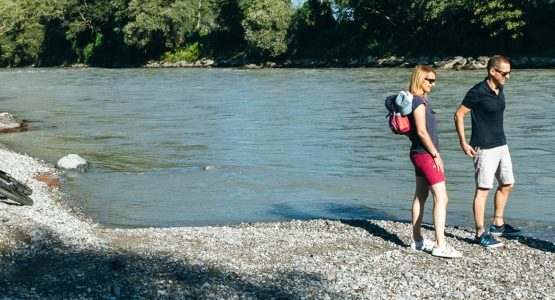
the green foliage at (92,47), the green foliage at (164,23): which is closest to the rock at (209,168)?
the green foliage at (164,23)

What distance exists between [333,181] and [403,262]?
728cm

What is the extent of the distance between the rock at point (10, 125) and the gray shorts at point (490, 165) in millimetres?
19718

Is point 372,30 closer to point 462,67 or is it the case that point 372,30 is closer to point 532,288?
point 462,67

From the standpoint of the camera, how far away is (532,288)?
7.02 m

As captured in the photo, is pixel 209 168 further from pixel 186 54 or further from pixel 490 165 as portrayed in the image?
pixel 186 54

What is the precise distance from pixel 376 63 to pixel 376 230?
2005 inches

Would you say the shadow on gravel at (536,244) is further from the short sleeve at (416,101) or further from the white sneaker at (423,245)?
the short sleeve at (416,101)

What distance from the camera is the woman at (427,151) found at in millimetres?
7516

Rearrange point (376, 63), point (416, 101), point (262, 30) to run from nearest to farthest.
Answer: point (416, 101), point (376, 63), point (262, 30)

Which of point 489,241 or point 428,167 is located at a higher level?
point 428,167

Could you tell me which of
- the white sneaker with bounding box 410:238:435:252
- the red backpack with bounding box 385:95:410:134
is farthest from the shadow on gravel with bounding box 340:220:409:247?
the red backpack with bounding box 385:95:410:134

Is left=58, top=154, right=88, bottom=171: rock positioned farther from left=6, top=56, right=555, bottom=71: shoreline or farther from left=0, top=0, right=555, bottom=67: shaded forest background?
left=0, top=0, right=555, bottom=67: shaded forest background

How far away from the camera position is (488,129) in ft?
26.9

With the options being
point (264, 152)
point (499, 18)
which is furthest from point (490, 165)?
point (499, 18)
